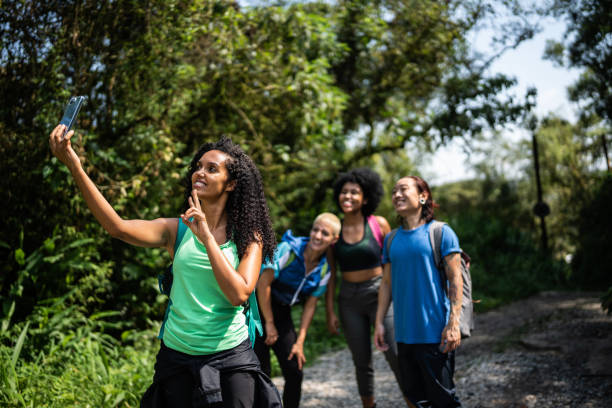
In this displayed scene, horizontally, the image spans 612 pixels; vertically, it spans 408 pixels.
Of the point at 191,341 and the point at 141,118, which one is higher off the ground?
the point at 141,118

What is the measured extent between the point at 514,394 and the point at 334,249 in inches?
90.5

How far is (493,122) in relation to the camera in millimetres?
8633

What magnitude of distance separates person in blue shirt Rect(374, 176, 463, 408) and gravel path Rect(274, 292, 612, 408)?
1.84 meters

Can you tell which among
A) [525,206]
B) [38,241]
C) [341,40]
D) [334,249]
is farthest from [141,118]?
[525,206]

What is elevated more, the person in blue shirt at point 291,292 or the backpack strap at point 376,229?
the backpack strap at point 376,229

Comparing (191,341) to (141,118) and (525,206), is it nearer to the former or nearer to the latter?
(141,118)

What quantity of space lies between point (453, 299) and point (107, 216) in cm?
212

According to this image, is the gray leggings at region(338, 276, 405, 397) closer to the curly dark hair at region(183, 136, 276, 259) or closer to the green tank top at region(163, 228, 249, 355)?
the curly dark hair at region(183, 136, 276, 259)

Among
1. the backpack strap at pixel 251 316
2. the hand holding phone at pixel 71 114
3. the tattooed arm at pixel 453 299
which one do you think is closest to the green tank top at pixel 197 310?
the backpack strap at pixel 251 316

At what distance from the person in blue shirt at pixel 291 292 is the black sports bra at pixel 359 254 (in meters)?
0.24

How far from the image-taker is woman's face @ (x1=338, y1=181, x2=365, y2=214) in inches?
171

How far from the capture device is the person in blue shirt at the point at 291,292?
11.9ft

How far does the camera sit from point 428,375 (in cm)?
308

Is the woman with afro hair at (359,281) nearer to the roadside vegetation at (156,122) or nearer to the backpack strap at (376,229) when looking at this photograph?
the backpack strap at (376,229)
